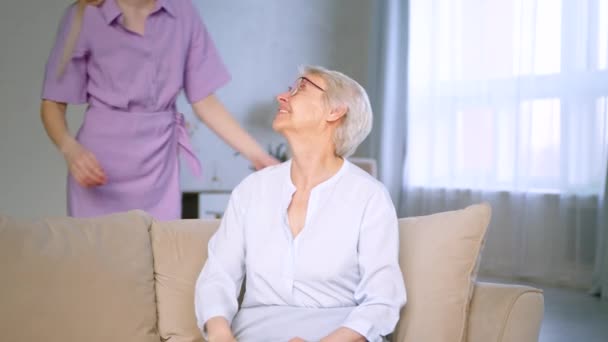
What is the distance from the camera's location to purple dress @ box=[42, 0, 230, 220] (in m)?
2.22

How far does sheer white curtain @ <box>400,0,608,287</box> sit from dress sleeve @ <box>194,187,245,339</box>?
10.5ft

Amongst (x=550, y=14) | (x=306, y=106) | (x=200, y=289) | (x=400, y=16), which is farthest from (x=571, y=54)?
(x=200, y=289)

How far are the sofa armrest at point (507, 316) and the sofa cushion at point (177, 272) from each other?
643 millimetres

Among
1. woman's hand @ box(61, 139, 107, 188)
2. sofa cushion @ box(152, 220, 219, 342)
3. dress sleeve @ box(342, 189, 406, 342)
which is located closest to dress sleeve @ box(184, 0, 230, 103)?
woman's hand @ box(61, 139, 107, 188)

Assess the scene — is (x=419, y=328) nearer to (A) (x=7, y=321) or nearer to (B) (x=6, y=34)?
(A) (x=7, y=321)

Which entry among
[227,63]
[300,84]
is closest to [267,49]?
[227,63]

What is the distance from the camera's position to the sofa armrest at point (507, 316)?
1.48 m

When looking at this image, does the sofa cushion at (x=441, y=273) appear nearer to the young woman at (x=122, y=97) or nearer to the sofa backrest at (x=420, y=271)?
the sofa backrest at (x=420, y=271)

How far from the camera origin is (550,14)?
176 inches

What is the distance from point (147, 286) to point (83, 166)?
764mm

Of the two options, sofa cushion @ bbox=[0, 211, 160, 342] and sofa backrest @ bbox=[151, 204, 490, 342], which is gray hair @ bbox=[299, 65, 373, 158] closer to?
sofa backrest @ bbox=[151, 204, 490, 342]

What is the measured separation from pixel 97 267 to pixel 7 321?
0.72ft

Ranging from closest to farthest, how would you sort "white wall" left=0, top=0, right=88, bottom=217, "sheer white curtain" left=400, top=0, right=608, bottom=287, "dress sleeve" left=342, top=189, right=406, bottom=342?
"dress sleeve" left=342, top=189, right=406, bottom=342
"white wall" left=0, top=0, right=88, bottom=217
"sheer white curtain" left=400, top=0, right=608, bottom=287

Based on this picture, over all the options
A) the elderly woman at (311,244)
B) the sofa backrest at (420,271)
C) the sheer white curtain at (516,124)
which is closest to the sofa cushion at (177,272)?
the sofa backrest at (420,271)
